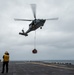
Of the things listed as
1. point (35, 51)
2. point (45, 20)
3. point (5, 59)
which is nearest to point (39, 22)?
point (45, 20)

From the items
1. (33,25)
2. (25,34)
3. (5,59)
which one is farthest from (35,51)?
(5,59)

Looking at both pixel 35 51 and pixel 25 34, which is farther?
pixel 25 34

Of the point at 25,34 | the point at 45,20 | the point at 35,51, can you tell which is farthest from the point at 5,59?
the point at 25,34

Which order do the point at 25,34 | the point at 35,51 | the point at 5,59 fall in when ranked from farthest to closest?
1. the point at 25,34
2. the point at 35,51
3. the point at 5,59

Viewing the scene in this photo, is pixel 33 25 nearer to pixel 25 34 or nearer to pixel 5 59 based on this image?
pixel 25 34

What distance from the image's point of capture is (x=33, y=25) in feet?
145

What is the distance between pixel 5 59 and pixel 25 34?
70.7 ft

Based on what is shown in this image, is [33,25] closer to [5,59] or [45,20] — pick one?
[45,20]

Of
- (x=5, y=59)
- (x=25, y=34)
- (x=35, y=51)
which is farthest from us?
(x=25, y=34)

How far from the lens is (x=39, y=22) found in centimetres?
4350

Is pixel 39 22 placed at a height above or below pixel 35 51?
above

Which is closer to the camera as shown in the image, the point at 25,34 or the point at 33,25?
the point at 33,25

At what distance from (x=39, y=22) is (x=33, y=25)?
139 cm

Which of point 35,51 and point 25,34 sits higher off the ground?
point 25,34
